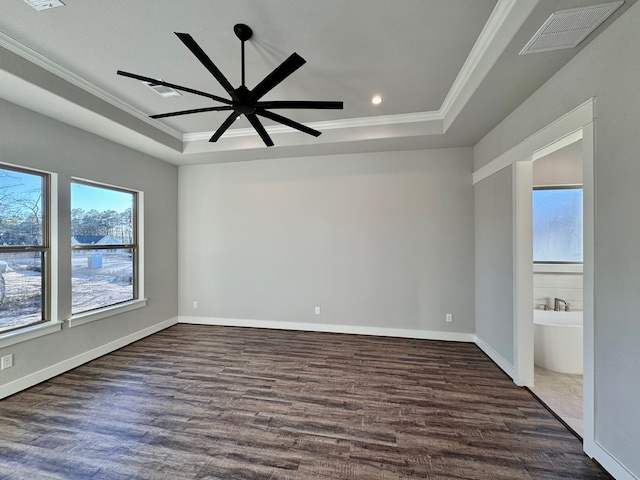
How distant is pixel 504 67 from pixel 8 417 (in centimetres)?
476

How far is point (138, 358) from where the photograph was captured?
3.43 metres

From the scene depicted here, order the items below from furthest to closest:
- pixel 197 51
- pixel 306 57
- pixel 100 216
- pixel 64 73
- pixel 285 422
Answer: pixel 100 216 → pixel 64 73 → pixel 306 57 → pixel 285 422 → pixel 197 51

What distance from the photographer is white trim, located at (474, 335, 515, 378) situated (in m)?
2.92

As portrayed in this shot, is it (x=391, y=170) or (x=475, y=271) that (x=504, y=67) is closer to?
(x=391, y=170)

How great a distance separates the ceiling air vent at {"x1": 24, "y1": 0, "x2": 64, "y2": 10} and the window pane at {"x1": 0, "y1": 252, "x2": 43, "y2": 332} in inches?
85.5

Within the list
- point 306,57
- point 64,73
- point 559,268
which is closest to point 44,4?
point 64,73

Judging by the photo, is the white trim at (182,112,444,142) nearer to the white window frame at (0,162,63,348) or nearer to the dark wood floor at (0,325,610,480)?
the white window frame at (0,162,63,348)

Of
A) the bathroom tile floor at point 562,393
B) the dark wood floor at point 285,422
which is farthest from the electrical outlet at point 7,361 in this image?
the bathroom tile floor at point 562,393

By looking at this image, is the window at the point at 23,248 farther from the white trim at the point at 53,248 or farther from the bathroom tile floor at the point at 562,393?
the bathroom tile floor at the point at 562,393

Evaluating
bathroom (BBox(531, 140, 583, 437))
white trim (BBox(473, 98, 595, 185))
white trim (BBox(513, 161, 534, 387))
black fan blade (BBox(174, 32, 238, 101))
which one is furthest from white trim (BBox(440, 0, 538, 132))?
bathroom (BBox(531, 140, 583, 437))

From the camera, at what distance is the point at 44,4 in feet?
6.03

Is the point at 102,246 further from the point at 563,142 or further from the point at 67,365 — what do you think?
the point at 563,142

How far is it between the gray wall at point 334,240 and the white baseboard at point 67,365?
3.12ft

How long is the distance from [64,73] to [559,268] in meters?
6.20
